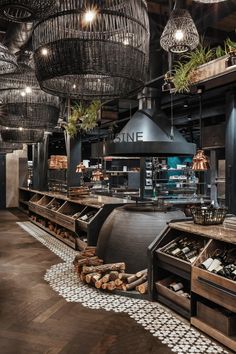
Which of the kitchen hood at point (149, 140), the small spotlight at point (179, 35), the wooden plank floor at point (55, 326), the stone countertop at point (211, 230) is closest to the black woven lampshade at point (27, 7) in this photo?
the small spotlight at point (179, 35)

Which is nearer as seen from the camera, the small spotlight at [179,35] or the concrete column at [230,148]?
the small spotlight at [179,35]

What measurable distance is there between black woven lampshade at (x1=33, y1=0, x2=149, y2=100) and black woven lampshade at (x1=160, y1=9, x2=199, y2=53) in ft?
5.73

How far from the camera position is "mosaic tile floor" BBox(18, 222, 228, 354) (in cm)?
319

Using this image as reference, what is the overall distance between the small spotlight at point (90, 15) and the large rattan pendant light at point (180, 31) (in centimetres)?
209

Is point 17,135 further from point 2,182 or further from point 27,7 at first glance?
point 2,182

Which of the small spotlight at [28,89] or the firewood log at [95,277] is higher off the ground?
the small spotlight at [28,89]

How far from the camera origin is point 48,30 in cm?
195

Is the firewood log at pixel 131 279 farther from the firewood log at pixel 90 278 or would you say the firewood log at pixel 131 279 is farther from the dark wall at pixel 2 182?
the dark wall at pixel 2 182

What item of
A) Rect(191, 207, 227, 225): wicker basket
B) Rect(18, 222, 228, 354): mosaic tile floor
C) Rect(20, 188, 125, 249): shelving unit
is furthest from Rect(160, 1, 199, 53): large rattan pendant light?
Rect(20, 188, 125, 249): shelving unit

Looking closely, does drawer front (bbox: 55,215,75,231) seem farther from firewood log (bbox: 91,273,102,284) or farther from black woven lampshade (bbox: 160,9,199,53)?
black woven lampshade (bbox: 160,9,199,53)

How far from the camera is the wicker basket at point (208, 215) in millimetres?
4053

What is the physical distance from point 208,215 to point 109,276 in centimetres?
159

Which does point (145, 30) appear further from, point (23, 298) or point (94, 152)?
point (94, 152)

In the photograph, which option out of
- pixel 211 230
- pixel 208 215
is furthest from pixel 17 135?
pixel 211 230
